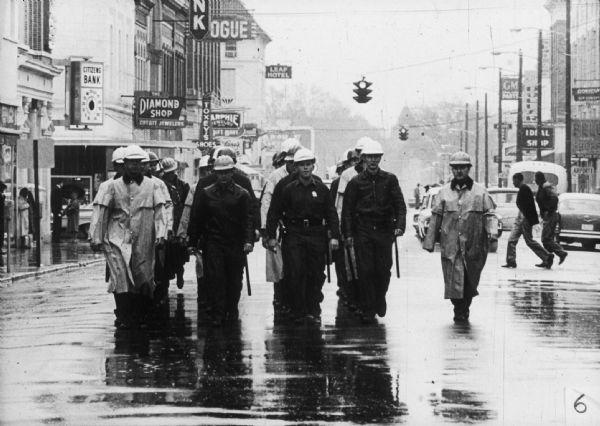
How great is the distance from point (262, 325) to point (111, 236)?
5.83ft

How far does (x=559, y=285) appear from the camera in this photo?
22094 millimetres

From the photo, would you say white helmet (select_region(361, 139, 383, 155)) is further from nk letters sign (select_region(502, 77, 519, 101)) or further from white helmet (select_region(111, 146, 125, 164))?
nk letters sign (select_region(502, 77, 519, 101))

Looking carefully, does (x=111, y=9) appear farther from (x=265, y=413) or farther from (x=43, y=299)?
(x=265, y=413)

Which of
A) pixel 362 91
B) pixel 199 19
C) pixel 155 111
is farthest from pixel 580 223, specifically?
pixel 155 111

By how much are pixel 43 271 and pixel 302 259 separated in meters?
11.8

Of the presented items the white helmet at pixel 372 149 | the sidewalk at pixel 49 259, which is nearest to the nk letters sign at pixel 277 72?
the sidewalk at pixel 49 259

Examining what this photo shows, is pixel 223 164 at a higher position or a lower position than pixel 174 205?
higher

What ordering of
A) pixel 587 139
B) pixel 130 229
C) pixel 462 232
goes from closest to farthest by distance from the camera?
pixel 130 229 → pixel 462 232 → pixel 587 139

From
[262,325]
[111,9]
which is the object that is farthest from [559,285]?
[111,9]

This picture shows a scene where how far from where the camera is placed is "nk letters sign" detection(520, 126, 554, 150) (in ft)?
237

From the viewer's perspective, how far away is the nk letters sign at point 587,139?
66.1 metres

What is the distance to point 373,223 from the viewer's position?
15.5 m

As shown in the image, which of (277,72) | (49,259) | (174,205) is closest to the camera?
(174,205)

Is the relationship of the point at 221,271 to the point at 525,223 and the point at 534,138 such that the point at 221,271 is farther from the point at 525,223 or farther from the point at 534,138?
the point at 534,138
